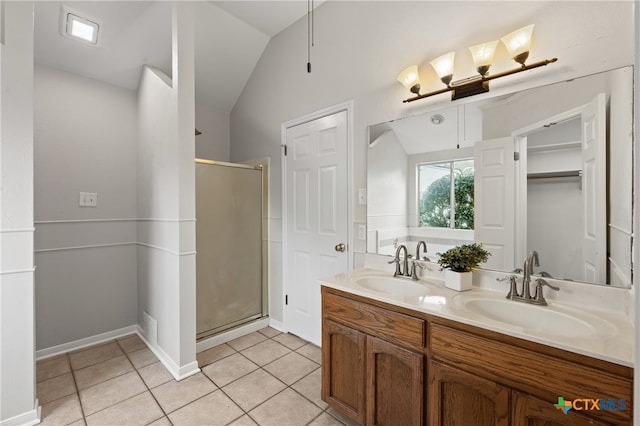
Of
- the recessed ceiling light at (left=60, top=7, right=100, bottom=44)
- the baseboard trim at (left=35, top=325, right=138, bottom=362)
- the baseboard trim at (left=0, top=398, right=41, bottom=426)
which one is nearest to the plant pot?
the baseboard trim at (left=0, top=398, right=41, bottom=426)

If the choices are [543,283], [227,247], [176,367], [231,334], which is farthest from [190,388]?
[543,283]

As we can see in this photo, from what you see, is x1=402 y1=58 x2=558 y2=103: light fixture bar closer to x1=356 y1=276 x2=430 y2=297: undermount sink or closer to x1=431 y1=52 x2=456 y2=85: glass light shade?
x1=431 y1=52 x2=456 y2=85: glass light shade

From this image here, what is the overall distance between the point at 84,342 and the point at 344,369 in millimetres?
2525

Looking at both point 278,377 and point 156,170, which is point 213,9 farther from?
point 278,377

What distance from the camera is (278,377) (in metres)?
2.08

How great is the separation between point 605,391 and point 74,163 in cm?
368

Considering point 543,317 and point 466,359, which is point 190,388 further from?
point 543,317

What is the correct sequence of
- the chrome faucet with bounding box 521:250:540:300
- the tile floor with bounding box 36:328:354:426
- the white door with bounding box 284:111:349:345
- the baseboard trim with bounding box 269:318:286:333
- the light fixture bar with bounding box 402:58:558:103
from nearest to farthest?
1. the chrome faucet with bounding box 521:250:540:300
2. the light fixture bar with bounding box 402:58:558:103
3. the tile floor with bounding box 36:328:354:426
4. the white door with bounding box 284:111:349:345
5. the baseboard trim with bounding box 269:318:286:333

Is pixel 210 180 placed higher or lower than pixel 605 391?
higher

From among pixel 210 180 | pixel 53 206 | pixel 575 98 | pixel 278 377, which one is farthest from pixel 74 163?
pixel 575 98

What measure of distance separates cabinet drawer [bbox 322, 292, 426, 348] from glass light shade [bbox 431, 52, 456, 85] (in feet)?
4.50

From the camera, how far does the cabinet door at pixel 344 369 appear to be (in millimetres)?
1500

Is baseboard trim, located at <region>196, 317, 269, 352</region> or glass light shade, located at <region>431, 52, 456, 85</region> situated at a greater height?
glass light shade, located at <region>431, 52, 456, 85</region>

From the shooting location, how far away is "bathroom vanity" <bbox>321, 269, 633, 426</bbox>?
0.90m
